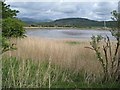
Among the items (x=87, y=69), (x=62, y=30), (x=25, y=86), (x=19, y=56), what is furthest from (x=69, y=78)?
(x=62, y=30)

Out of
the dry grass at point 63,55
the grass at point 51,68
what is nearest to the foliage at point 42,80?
the grass at point 51,68

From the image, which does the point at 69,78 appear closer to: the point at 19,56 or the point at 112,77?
the point at 112,77

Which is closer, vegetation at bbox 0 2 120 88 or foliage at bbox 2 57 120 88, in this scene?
foliage at bbox 2 57 120 88

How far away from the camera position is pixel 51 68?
664 centimetres

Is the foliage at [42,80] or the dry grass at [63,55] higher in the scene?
the dry grass at [63,55]

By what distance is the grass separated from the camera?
5531 mm

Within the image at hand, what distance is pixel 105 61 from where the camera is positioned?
6625 millimetres

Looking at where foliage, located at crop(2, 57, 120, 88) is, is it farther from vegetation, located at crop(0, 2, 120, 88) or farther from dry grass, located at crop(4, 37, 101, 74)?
dry grass, located at crop(4, 37, 101, 74)

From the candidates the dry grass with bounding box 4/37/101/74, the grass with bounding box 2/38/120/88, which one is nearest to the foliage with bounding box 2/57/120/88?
the grass with bounding box 2/38/120/88

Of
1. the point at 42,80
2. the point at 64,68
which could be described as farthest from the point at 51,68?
the point at 42,80

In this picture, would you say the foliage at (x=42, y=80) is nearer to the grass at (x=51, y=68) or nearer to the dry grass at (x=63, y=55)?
the grass at (x=51, y=68)

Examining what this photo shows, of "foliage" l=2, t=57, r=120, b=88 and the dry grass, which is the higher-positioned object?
the dry grass

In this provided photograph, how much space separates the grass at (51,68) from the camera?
5.53 meters

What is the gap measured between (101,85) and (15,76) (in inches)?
68.5
